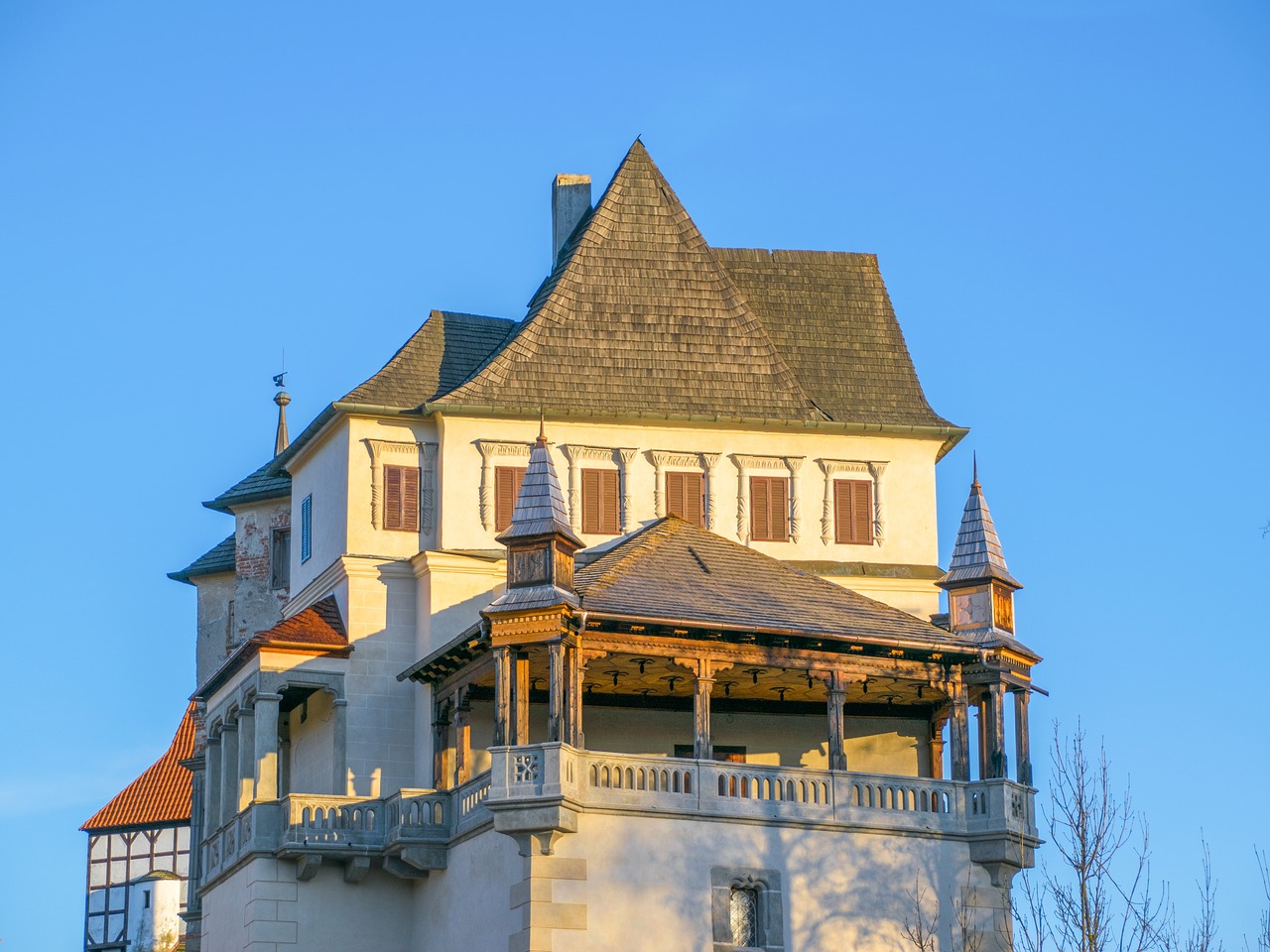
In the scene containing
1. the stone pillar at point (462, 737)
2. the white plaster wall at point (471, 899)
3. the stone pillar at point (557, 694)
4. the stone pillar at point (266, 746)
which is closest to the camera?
the stone pillar at point (557, 694)

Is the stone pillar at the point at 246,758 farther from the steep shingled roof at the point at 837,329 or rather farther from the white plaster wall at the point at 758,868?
the steep shingled roof at the point at 837,329

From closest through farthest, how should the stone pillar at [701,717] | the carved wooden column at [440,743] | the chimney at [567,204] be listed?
the stone pillar at [701,717] < the carved wooden column at [440,743] < the chimney at [567,204]

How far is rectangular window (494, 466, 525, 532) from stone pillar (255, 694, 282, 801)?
20.0 ft

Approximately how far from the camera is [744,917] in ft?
167

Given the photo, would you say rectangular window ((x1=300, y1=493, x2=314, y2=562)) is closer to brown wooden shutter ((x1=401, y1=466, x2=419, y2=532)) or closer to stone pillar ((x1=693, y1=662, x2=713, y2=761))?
brown wooden shutter ((x1=401, y1=466, x2=419, y2=532))

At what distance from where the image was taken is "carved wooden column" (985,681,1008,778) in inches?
2106

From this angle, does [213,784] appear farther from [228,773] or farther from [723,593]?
[723,593]

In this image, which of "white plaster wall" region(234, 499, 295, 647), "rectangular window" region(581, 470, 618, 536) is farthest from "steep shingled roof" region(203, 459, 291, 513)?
"rectangular window" region(581, 470, 618, 536)

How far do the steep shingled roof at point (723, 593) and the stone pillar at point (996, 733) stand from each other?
1.19 m

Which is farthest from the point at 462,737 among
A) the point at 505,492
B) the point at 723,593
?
the point at 505,492

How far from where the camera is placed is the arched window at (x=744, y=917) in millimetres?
50750

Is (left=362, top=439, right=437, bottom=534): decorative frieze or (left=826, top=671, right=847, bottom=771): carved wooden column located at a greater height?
(left=362, top=439, right=437, bottom=534): decorative frieze

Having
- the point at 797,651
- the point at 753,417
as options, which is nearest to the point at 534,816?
the point at 797,651

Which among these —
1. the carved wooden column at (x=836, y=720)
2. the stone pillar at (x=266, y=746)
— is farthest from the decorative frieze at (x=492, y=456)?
the carved wooden column at (x=836, y=720)
